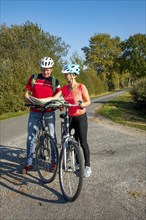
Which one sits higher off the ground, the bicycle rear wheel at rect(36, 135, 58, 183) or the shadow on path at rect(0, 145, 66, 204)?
the bicycle rear wheel at rect(36, 135, 58, 183)

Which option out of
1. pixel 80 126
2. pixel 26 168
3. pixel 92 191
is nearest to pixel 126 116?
pixel 26 168

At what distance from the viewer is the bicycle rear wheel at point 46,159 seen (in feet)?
16.1

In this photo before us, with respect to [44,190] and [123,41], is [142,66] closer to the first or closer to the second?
[123,41]

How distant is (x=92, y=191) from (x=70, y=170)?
541mm

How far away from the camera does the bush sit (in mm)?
19703

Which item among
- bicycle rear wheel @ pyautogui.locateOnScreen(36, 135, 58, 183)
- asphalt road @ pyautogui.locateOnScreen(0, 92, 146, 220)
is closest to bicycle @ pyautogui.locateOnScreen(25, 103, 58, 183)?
bicycle rear wheel @ pyautogui.locateOnScreen(36, 135, 58, 183)

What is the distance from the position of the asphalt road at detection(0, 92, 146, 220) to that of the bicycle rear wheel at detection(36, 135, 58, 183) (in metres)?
0.15

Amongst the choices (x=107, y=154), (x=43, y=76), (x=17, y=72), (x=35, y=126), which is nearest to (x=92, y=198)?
(x=35, y=126)

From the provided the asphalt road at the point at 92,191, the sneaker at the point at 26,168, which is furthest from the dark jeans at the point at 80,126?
the sneaker at the point at 26,168

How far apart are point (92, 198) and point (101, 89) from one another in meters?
46.5

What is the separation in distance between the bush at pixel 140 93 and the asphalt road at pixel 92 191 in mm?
12563

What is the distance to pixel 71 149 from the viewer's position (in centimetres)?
439

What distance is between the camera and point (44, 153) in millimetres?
5172

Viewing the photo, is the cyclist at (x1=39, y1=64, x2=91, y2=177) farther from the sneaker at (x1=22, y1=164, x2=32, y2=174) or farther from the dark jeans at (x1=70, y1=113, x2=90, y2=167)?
the sneaker at (x1=22, y1=164, x2=32, y2=174)
